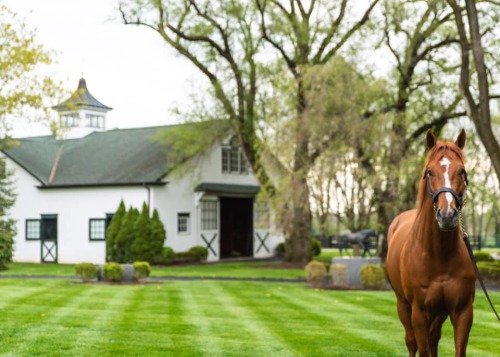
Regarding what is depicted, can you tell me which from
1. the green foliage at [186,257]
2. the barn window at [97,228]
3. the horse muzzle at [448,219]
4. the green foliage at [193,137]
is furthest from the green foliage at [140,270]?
the horse muzzle at [448,219]

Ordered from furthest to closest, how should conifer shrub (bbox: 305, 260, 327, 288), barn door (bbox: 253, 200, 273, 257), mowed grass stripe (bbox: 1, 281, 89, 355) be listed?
barn door (bbox: 253, 200, 273, 257)
conifer shrub (bbox: 305, 260, 327, 288)
mowed grass stripe (bbox: 1, 281, 89, 355)

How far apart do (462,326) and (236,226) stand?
115ft

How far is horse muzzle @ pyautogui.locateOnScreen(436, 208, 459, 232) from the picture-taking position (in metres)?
6.18

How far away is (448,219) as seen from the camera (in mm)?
6180

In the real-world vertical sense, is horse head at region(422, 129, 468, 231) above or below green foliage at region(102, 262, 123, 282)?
above

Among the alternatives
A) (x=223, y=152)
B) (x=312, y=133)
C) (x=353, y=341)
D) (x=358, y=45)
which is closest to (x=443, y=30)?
(x=358, y=45)

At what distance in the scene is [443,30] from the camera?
33.6 m

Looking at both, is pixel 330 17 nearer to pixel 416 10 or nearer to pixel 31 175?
pixel 416 10

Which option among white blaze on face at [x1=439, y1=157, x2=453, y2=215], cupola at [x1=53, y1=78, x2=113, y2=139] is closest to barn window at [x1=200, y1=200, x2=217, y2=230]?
cupola at [x1=53, y1=78, x2=113, y2=139]

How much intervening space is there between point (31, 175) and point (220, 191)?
9.52 m

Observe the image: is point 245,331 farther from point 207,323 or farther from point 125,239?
point 125,239

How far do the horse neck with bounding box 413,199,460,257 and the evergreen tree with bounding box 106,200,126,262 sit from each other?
28.1 m

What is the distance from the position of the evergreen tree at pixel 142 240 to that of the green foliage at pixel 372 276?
46.7 feet

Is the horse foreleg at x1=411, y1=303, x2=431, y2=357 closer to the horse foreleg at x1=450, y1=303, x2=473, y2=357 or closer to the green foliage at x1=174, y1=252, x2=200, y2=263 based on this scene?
the horse foreleg at x1=450, y1=303, x2=473, y2=357
